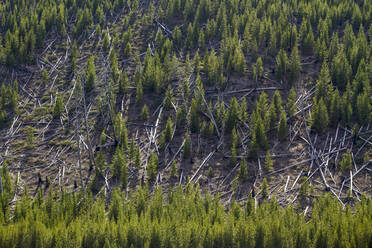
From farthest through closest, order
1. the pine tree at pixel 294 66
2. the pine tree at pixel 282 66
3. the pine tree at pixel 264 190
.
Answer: the pine tree at pixel 282 66 < the pine tree at pixel 294 66 < the pine tree at pixel 264 190

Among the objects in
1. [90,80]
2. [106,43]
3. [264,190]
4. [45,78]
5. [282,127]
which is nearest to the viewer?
[264,190]

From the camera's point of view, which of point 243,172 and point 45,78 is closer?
point 243,172

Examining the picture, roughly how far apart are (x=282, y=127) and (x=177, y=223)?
7308mm

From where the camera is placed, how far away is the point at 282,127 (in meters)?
19.4

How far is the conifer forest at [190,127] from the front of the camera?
14.5 meters

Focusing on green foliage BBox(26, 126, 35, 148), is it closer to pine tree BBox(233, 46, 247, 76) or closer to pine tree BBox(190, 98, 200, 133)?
pine tree BBox(190, 98, 200, 133)

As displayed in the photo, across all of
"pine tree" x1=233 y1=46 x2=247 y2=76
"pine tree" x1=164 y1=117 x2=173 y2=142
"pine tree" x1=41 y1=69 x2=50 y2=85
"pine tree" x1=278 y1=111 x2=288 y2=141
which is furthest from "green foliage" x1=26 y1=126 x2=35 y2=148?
"pine tree" x1=278 y1=111 x2=288 y2=141

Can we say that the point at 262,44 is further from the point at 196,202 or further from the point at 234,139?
the point at 196,202

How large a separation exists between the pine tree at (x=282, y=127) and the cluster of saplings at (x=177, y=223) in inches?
160

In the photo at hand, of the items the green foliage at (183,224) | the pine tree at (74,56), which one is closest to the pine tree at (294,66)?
the green foliage at (183,224)

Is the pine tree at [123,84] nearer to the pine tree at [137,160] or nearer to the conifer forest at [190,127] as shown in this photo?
the conifer forest at [190,127]

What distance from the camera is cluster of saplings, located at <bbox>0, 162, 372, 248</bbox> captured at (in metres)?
13.9

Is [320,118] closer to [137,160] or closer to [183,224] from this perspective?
[137,160]

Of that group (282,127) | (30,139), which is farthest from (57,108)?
(282,127)
